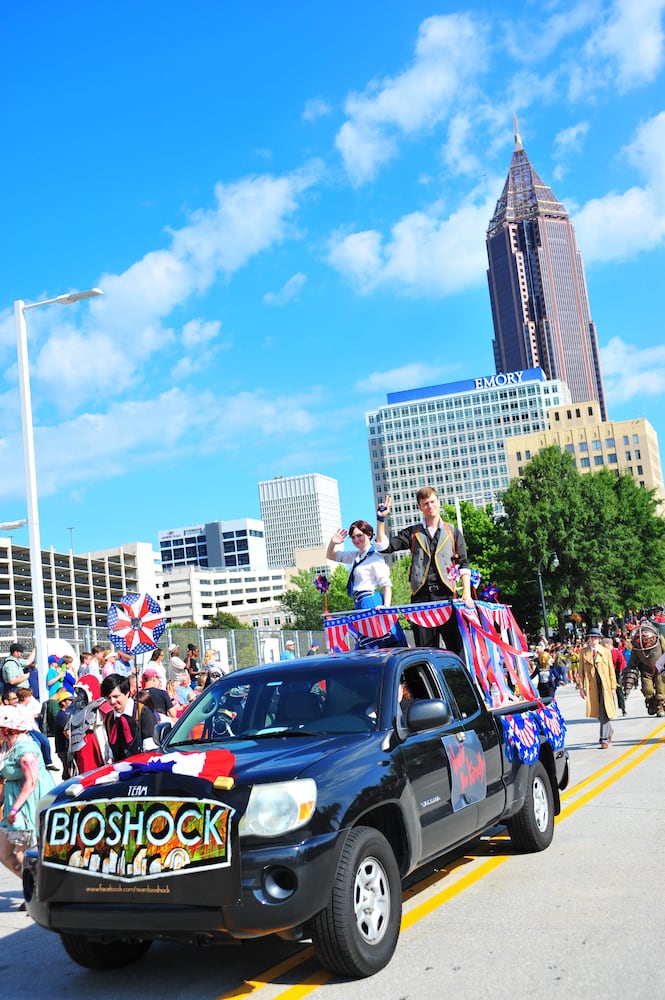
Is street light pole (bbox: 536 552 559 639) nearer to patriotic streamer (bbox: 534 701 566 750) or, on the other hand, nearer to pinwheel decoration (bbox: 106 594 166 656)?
pinwheel decoration (bbox: 106 594 166 656)

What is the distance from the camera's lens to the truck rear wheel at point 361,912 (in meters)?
4.84

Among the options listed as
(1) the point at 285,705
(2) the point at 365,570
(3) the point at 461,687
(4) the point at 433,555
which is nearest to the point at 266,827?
(1) the point at 285,705

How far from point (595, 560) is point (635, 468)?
102 meters

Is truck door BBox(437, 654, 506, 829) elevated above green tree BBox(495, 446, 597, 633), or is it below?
below

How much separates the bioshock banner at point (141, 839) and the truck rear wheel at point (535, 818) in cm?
368

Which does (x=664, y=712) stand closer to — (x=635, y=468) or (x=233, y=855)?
(x=233, y=855)

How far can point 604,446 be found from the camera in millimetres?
166875

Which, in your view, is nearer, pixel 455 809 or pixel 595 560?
pixel 455 809

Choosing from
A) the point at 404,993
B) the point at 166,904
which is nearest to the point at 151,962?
the point at 166,904

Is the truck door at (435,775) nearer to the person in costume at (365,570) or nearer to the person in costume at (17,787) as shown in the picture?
the person in costume at (365,570)

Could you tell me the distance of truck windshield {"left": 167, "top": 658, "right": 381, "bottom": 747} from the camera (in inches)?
235

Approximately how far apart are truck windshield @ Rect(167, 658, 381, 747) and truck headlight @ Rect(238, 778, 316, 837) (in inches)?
39.4

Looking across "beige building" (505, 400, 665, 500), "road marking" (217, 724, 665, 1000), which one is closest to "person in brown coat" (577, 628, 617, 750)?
"road marking" (217, 724, 665, 1000)

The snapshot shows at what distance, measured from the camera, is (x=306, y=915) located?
4.68 metres
